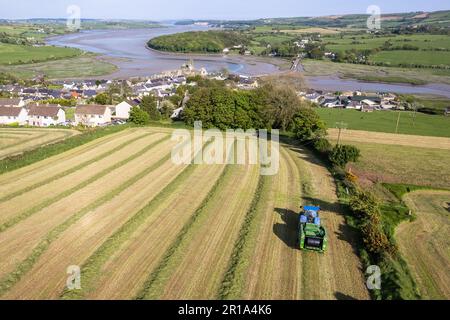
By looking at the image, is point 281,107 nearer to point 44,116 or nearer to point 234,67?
point 44,116

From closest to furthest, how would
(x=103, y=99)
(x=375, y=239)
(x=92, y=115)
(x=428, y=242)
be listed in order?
(x=375, y=239), (x=428, y=242), (x=92, y=115), (x=103, y=99)

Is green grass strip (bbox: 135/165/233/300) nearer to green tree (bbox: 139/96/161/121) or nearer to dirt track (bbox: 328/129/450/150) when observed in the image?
dirt track (bbox: 328/129/450/150)

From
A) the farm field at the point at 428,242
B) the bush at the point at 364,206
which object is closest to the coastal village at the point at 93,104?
the bush at the point at 364,206

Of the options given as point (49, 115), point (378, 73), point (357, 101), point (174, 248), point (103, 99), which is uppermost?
point (378, 73)

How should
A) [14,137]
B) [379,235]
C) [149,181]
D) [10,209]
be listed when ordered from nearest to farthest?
[379,235]
[10,209]
[149,181]
[14,137]

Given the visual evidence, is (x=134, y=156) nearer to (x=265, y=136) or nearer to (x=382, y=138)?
(x=265, y=136)

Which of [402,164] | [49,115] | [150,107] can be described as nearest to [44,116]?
[49,115]

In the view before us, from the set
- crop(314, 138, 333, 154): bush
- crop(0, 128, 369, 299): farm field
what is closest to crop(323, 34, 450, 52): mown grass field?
crop(314, 138, 333, 154): bush

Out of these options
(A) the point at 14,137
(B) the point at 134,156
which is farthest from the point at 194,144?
(A) the point at 14,137
